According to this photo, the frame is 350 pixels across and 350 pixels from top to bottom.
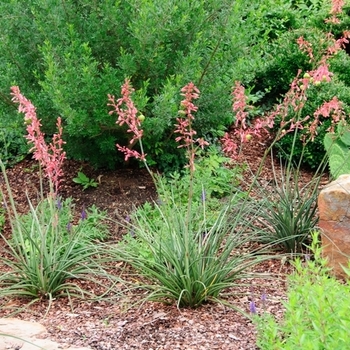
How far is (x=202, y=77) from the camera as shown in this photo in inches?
224

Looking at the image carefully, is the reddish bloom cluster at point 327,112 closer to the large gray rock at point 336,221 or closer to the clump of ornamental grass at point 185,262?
the large gray rock at point 336,221

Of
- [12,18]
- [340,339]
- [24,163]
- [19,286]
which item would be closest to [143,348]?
[19,286]

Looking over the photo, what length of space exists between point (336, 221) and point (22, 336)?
6.67 feet

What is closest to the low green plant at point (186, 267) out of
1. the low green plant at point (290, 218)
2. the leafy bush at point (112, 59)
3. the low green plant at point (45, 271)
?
the low green plant at point (45, 271)

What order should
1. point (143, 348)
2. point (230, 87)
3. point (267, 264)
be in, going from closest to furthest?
point (143, 348) < point (267, 264) < point (230, 87)

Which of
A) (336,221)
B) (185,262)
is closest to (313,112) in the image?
(336,221)

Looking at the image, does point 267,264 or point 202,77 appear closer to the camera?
point 267,264

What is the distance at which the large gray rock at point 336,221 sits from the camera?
4.40m

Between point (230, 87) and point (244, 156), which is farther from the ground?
point (230, 87)

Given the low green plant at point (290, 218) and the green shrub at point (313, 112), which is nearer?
the low green plant at point (290, 218)

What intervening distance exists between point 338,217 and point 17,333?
2.06 m

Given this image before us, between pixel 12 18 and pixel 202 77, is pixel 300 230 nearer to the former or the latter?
pixel 202 77

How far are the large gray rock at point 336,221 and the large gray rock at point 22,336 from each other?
6.03 feet

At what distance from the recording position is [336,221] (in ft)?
14.5
